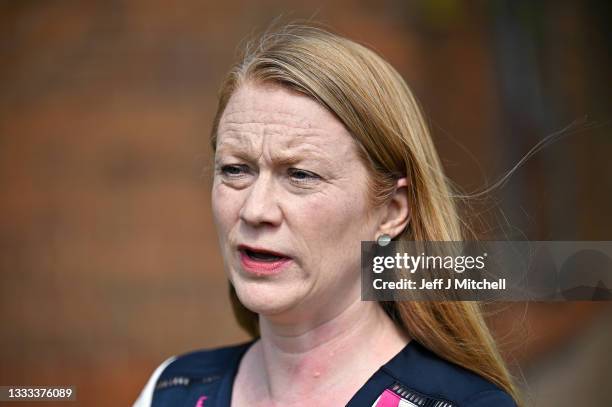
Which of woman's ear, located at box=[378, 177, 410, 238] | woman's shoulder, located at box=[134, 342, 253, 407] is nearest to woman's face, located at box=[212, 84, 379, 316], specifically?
woman's ear, located at box=[378, 177, 410, 238]

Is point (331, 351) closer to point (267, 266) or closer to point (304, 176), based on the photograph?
point (267, 266)

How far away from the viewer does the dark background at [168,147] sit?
5.33 metres

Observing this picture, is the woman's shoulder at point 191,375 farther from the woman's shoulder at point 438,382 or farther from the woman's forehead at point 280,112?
the woman's forehead at point 280,112

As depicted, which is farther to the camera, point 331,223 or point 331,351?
point 331,351

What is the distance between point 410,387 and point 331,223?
45cm

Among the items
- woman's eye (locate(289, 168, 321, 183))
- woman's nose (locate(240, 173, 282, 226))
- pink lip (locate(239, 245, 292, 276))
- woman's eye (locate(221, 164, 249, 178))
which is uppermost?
woman's eye (locate(221, 164, 249, 178))

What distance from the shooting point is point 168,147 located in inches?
245

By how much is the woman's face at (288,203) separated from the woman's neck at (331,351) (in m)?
0.10

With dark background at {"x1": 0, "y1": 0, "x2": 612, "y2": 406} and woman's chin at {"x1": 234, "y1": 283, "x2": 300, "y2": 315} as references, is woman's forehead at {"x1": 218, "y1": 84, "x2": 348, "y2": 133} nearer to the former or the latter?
woman's chin at {"x1": 234, "y1": 283, "x2": 300, "y2": 315}

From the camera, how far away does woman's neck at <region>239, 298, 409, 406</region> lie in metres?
Result: 2.19

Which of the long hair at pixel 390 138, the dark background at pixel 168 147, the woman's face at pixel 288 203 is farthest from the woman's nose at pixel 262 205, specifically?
the dark background at pixel 168 147

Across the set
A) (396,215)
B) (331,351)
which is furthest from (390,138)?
(331,351)

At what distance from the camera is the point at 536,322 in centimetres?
544

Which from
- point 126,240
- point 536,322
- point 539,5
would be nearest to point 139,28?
point 126,240
